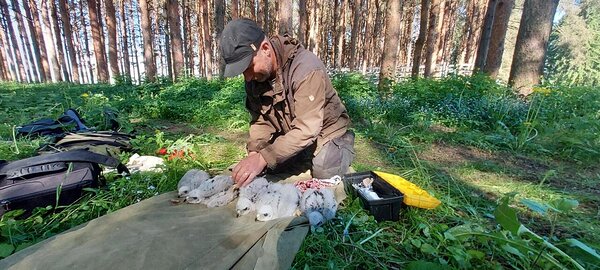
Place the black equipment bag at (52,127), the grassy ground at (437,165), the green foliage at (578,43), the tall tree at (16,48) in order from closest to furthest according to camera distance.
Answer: the grassy ground at (437,165)
the black equipment bag at (52,127)
the tall tree at (16,48)
the green foliage at (578,43)

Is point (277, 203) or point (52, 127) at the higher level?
point (52, 127)

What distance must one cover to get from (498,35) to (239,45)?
7.43 meters

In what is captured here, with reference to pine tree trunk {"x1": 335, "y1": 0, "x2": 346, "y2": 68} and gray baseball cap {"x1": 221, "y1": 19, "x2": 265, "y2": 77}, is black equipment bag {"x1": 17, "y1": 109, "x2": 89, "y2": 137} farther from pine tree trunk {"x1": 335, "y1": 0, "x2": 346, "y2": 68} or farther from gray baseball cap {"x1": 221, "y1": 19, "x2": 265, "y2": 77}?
pine tree trunk {"x1": 335, "y1": 0, "x2": 346, "y2": 68}

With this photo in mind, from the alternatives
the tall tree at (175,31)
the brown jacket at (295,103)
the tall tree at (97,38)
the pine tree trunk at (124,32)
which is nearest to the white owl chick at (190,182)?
the brown jacket at (295,103)

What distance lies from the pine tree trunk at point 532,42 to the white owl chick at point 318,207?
17.7ft

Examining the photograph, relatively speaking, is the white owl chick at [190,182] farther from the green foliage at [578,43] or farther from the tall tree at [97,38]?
the green foliage at [578,43]

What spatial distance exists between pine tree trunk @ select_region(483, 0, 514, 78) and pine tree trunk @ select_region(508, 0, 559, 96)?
3.86 ft

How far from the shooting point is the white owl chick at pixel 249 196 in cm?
186

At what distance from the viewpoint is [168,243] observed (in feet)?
4.91

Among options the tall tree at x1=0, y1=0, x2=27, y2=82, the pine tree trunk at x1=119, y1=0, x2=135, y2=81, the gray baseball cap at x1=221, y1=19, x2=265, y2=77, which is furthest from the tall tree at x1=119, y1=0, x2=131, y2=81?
the gray baseball cap at x1=221, y1=19, x2=265, y2=77

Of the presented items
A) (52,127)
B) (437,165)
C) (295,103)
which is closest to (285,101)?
(295,103)

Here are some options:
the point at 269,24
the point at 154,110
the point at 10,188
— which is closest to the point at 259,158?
the point at 10,188

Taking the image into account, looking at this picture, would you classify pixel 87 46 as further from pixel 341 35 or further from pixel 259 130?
pixel 259 130

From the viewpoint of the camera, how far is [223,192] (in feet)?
6.72
